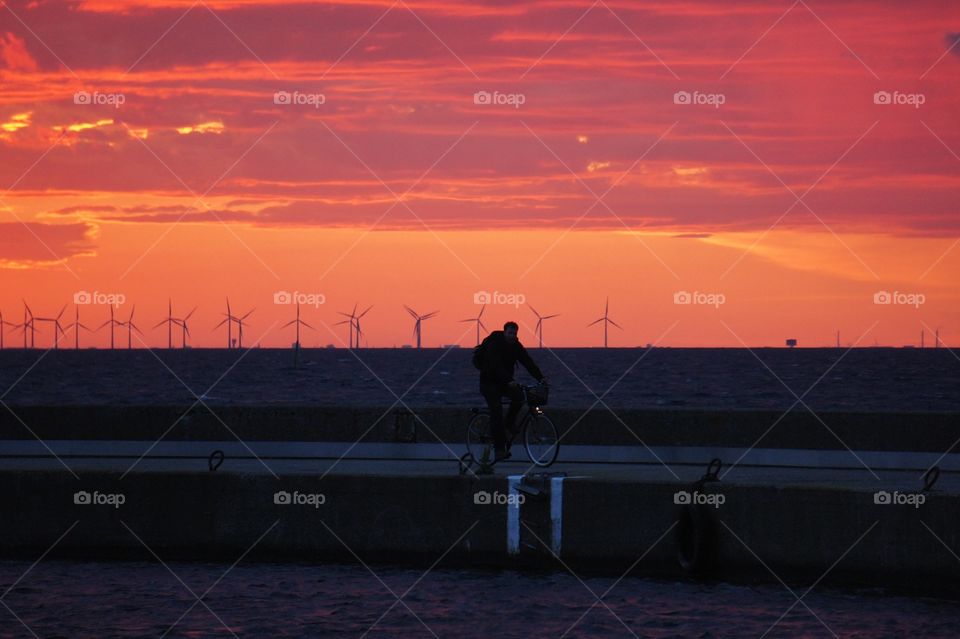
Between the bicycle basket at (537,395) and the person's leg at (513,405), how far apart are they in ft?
0.44

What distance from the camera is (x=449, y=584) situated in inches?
728

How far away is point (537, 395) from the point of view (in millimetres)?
21719

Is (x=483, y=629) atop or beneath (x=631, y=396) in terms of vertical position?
beneath

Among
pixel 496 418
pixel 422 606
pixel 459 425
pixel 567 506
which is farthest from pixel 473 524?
pixel 459 425

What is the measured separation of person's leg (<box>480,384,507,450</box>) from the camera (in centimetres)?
2142

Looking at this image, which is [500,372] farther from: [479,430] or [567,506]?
[567,506]

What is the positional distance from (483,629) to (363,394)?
3128 inches

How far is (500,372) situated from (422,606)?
4.93 m

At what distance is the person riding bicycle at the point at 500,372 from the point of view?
21406 millimetres

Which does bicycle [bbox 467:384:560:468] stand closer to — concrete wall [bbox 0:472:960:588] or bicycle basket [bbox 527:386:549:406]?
bicycle basket [bbox 527:386:549:406]

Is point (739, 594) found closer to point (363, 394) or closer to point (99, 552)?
point (99, 552)

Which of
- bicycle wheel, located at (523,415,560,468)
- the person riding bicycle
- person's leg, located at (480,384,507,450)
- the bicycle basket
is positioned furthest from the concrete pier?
the bicycle basket

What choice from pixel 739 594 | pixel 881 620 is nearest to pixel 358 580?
pixel 739 594

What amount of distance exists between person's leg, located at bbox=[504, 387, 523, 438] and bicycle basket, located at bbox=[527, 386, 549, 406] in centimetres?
14
